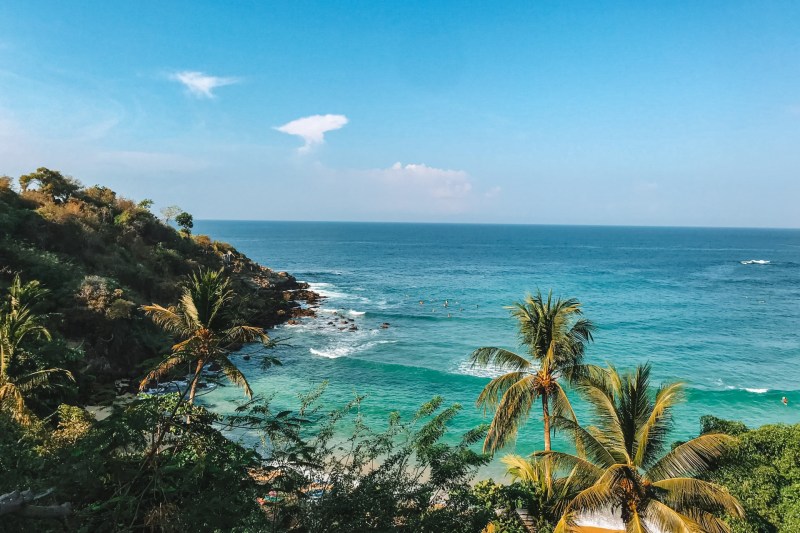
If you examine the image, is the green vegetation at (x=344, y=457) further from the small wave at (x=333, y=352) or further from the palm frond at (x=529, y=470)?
the small wave at (x=333, y=352)

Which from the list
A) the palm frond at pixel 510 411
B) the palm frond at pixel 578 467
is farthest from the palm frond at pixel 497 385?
the palm frond at pixel 578 467

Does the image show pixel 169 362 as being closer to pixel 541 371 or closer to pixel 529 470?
pixel 541 371

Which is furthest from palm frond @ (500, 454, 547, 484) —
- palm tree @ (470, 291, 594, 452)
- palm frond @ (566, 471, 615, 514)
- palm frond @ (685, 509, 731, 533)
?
palm frond @ (685, 509, 731, 533)

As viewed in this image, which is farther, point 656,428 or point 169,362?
point 656,428

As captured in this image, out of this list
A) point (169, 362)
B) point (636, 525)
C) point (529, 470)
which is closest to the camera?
point (169, 362)

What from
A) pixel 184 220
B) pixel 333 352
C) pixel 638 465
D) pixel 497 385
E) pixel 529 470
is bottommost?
pixel 333 352

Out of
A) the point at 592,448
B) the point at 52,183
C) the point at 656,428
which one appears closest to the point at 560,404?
the point at 592,448
